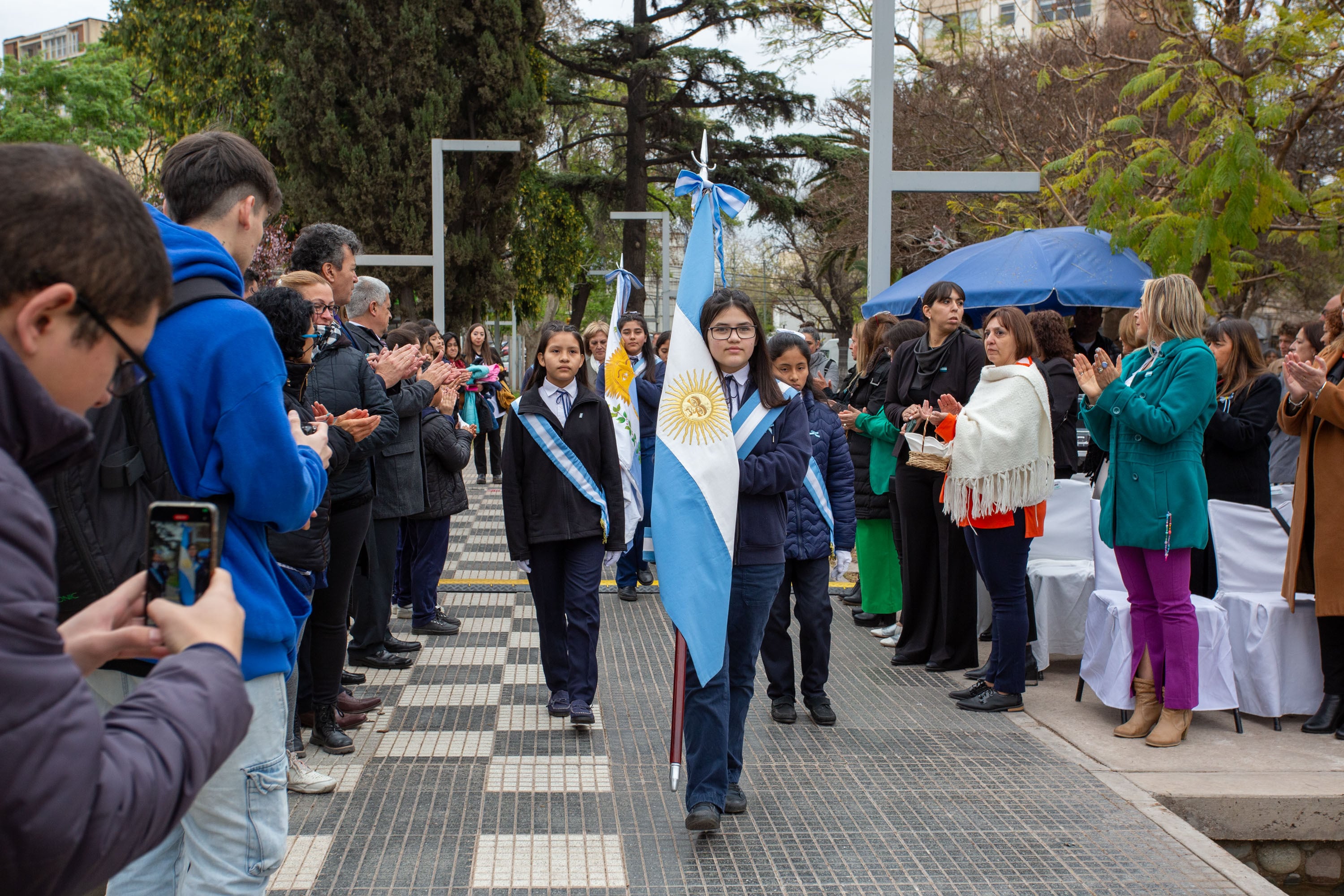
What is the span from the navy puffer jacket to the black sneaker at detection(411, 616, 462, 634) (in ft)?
8.55

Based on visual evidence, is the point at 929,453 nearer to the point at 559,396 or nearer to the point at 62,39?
the point at 559,396

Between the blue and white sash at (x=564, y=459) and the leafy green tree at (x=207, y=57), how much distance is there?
816 inches

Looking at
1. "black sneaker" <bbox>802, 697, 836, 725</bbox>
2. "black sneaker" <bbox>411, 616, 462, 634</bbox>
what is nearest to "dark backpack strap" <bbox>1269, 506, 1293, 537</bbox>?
"black sneaker" <bbox>802, 697, 836, 725</bbox>

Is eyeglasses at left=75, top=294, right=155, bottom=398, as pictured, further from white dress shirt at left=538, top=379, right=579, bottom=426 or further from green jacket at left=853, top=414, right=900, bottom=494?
green jacket at left=853, top=414, right=900, bottom=494

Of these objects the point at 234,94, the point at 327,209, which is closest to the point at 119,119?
the point at 234,94

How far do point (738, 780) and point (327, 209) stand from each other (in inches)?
803

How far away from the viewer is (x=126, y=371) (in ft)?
4.84

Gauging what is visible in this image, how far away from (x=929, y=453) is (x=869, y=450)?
1629mm

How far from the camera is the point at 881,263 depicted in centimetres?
872

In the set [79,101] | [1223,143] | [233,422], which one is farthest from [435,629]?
[79,101]

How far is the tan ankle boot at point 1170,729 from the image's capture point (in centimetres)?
515

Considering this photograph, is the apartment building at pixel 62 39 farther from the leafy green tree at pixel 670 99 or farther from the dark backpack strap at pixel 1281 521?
the dark backpack strap at pixel 1281 521

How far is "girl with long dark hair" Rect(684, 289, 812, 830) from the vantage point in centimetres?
406

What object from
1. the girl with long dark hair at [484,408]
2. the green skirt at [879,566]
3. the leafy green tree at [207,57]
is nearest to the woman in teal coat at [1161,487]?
the green skirt at [879,566]
